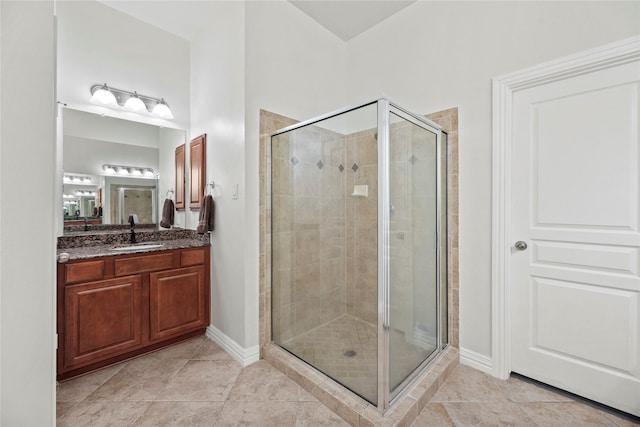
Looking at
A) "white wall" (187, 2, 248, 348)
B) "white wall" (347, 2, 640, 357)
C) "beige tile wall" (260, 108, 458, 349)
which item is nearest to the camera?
"white wall" (347, 2, 640, 357)

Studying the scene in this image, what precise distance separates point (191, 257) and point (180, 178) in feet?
2.96

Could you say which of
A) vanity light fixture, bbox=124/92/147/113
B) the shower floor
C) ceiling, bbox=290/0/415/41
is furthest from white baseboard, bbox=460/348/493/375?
vanity light fixture, bbox=124/92/147/113

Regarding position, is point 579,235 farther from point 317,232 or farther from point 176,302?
point 176,302

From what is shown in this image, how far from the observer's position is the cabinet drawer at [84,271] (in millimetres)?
1781

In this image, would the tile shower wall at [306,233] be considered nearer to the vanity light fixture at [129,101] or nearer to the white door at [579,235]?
the white door at [579,235]

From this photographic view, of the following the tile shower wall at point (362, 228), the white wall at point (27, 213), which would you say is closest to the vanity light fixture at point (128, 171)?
the white wall at point (27, 213)

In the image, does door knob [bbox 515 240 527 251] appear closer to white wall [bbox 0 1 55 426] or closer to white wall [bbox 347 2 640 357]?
white wall [bbox 347 2 640 357]

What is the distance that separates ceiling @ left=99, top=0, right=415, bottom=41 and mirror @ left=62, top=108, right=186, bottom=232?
94cm

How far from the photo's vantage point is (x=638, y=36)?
4.57 feet

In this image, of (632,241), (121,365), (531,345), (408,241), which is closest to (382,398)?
(408,241)

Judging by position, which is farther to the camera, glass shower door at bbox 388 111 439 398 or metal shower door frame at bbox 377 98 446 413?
glass shower door at bbox 388 111 439 398

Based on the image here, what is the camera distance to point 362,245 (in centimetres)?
193

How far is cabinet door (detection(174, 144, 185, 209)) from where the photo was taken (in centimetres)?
278

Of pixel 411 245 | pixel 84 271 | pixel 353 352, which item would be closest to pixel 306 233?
pixel 411 245
